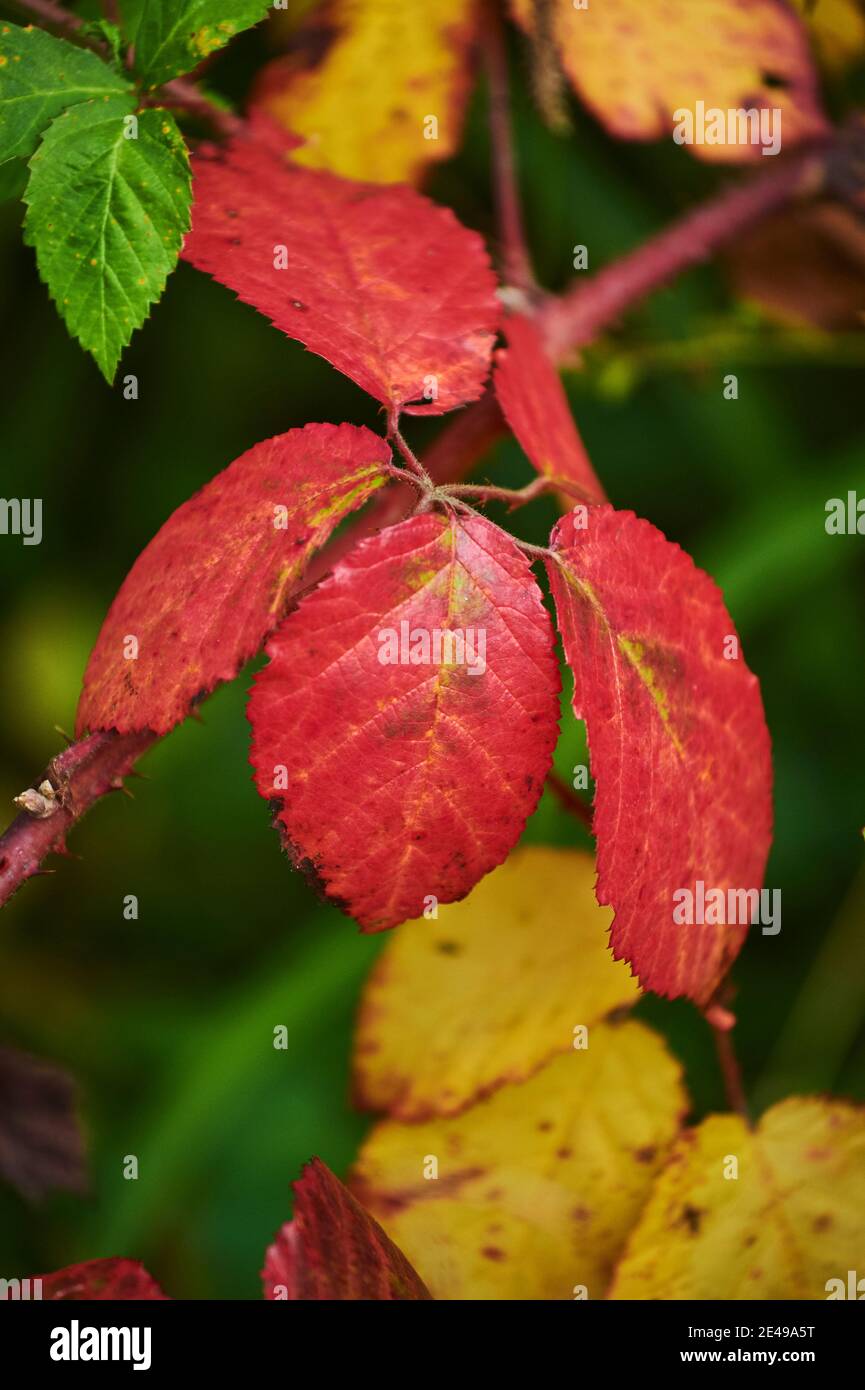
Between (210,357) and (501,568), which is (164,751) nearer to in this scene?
(210,357)

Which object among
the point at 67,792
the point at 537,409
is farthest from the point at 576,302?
the point at 67,792

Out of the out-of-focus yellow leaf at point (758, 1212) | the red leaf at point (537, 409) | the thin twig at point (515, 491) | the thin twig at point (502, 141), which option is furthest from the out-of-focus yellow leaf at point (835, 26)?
the out-of-focus yellow leaf at point (758, 1212)

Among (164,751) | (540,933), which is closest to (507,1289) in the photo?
(540,933)

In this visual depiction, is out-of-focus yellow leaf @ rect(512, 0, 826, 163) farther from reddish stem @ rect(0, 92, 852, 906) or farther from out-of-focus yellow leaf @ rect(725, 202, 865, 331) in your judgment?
out-of-focus yellow leaf @ rect(725, 202, 865, 331)

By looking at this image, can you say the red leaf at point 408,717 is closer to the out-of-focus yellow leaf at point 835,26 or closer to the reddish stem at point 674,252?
the reddish stem at point 674,252

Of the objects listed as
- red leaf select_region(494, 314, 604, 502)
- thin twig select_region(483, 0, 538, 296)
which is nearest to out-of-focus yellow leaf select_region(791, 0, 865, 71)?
thin twig select_region(483, 0, 538, 296)
